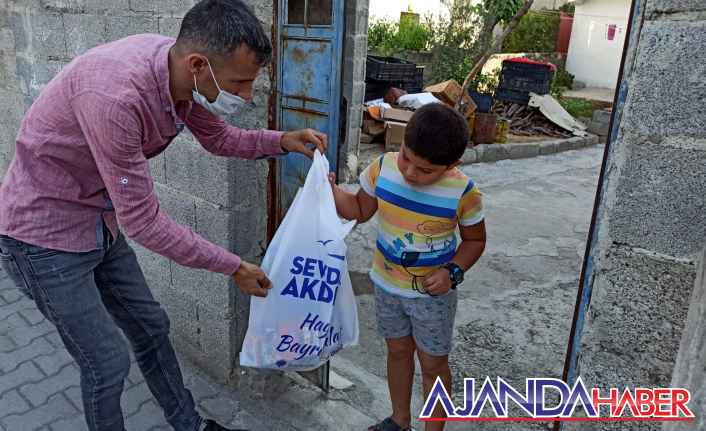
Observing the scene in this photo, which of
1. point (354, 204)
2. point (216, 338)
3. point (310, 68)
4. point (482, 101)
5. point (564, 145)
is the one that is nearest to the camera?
point (354, 204)

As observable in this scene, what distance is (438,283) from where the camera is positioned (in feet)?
6.19

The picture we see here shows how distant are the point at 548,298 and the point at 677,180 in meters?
2.68

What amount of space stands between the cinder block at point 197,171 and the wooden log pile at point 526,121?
8.29 metres

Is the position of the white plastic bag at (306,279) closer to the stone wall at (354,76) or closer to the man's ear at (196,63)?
the man's ear at (196,63)

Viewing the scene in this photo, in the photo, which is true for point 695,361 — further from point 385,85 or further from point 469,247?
point 385,85

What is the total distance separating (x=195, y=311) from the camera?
106 inches

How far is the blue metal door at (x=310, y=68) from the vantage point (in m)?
2.20

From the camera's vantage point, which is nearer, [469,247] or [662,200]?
[662,200]

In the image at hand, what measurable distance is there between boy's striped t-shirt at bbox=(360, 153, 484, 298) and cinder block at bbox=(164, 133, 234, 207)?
2.13 ft

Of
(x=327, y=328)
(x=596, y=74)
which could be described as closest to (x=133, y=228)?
(x=327, y=328)

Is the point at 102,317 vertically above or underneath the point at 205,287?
Answer: above

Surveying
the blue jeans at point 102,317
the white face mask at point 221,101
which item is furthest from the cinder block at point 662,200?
the blue jeans at point 102,317

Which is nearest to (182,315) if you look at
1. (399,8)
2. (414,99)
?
(414,99)

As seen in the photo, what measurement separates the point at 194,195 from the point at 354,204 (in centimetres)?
83
